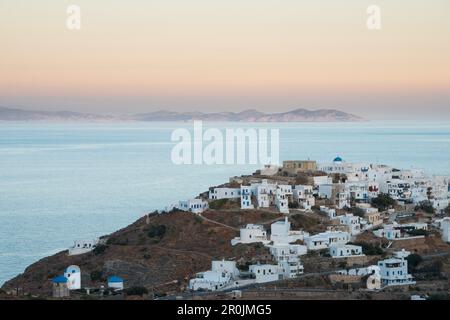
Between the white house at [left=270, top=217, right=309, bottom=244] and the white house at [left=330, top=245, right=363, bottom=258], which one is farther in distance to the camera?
the white house at [left=270, top=217, right=309, bottom=244]

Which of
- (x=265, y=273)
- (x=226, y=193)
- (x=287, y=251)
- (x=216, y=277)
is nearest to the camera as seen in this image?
(x=216, y=277)

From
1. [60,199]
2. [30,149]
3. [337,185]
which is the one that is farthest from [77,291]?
[30,149]

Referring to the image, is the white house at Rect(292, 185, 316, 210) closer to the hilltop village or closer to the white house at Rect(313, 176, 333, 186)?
the hilltop village

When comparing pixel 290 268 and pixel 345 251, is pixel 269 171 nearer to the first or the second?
pixel 345 251

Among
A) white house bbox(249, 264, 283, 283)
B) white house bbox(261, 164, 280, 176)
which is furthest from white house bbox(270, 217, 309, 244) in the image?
white house bbox(261, 164, 280, 176)

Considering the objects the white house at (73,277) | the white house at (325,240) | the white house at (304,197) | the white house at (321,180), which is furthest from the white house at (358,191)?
the white house at (73,277)

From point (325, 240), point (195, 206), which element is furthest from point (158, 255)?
point (325, 240)

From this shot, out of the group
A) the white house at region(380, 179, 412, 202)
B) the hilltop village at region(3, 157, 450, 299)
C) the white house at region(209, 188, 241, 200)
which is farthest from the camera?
the white house at region(380, 179, 412, 202)
